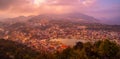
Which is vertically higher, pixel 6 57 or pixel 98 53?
pixel 98 53

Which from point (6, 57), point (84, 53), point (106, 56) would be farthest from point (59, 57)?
point (6, 57)

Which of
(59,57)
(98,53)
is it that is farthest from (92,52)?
(59,57)

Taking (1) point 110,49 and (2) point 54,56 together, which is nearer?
(1) point 110,49

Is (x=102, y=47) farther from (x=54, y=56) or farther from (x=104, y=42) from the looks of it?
(x=54, y=56)

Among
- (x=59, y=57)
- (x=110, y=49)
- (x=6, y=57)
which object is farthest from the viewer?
(x=6, y=57)

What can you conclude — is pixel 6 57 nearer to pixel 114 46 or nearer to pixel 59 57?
pixel 59 57

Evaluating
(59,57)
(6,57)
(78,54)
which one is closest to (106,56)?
(78,54)

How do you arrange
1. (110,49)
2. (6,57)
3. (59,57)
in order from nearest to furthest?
(110,49) < (59,57) < (6,57)

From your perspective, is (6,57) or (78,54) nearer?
(78,54)

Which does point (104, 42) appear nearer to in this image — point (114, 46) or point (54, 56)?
point (114, 46)
